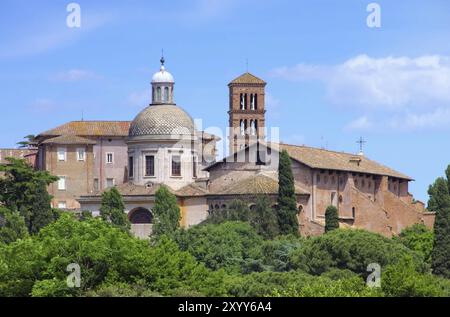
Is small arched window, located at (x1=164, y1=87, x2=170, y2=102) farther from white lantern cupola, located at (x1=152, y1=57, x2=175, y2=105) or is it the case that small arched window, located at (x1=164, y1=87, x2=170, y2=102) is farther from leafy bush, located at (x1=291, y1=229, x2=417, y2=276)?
leafy bush, located at (x1=291, y1=229, x2=417, y2=276)

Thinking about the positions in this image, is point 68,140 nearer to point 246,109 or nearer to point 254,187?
point 246,109

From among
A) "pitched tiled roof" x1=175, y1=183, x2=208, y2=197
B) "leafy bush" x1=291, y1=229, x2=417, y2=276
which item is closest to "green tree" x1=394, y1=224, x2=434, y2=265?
"leafy bush" x1=291, y1=229, x2=417, y2=276

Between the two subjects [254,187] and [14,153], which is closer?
[254,187]

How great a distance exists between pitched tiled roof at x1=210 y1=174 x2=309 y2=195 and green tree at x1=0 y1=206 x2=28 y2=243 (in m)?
11.0

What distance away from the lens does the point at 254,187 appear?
261ft

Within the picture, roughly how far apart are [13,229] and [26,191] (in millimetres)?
9064

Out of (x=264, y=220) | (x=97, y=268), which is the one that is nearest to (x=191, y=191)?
(x=264, y=220)

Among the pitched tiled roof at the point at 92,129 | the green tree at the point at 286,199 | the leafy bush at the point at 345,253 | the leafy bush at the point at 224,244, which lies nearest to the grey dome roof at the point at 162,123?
the pitched tiled roof at the point at 92,129

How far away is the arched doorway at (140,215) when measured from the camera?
8375 cm

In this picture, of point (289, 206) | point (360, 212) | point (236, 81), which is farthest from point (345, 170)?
point (236, 81)

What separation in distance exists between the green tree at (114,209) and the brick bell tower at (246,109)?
54.9 feet

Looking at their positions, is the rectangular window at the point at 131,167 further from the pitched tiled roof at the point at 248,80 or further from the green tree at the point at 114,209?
the pitched tiled roof at the point at 248,80
